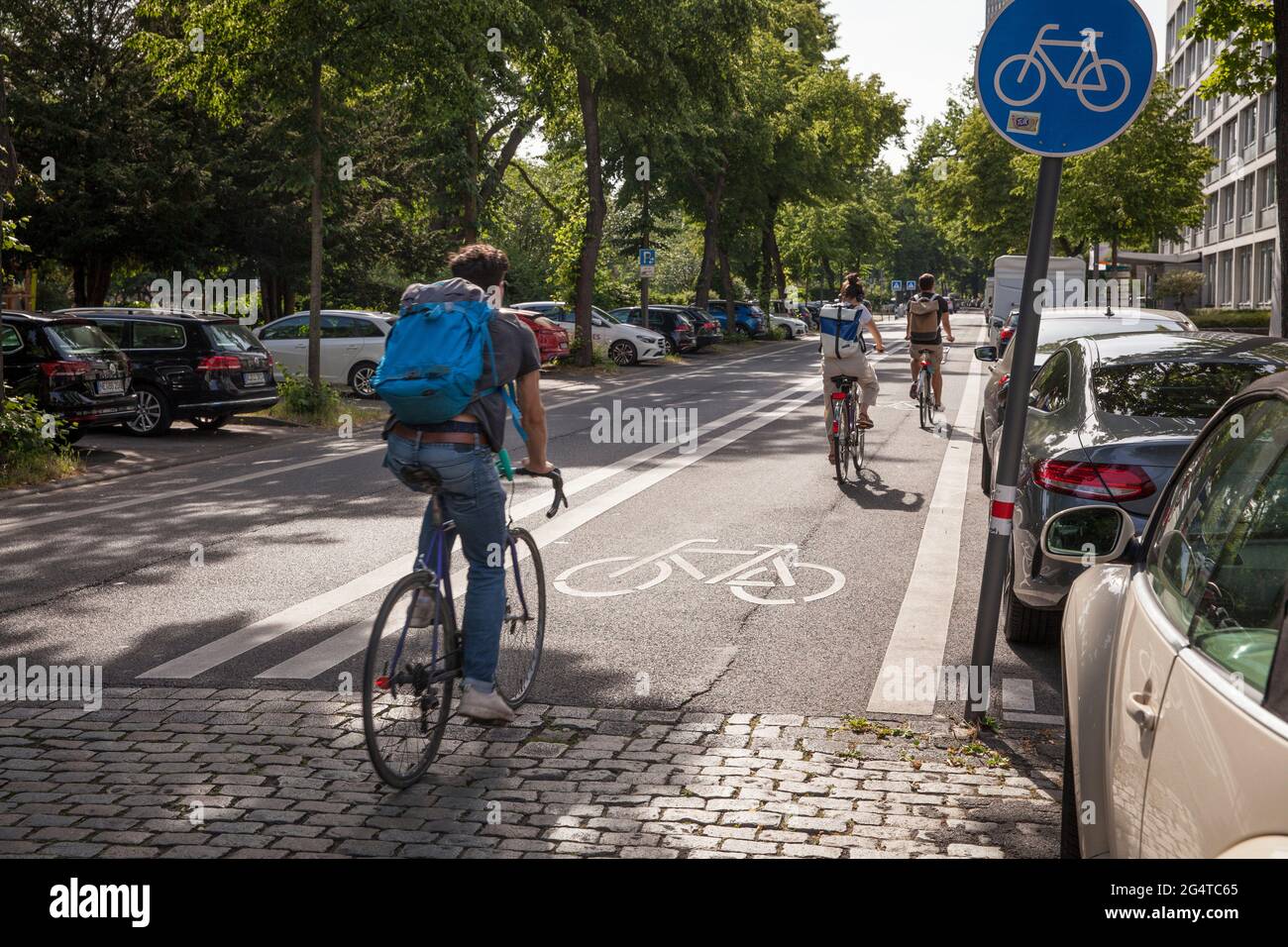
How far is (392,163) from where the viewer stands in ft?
115

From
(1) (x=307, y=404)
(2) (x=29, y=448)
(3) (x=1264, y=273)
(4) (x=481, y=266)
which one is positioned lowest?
(2) (x=29, y=448)

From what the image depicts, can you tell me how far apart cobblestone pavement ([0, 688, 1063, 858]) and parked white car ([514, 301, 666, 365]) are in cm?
3151

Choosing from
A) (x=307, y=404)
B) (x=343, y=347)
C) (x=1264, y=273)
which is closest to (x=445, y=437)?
(x=307, y=404)

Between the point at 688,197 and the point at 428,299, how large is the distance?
45707mm

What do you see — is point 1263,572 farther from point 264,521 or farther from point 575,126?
point 575,126

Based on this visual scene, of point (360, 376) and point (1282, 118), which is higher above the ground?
point (1282, 118)

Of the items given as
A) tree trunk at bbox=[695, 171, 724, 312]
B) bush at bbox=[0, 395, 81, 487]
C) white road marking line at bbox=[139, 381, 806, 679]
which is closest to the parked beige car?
white road marking line at bbox=[139, 381, 806, 679]

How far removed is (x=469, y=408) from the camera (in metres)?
4.99

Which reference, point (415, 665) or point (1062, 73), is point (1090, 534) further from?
point (1062, 73)

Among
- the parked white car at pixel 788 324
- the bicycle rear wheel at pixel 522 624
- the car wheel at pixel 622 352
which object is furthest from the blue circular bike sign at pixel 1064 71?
the parked white car at pixel 788 324

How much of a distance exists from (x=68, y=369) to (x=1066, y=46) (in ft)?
43.5

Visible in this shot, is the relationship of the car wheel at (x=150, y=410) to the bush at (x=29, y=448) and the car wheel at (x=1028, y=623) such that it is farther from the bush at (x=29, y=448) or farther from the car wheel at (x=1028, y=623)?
the car wheel at (x=1028, y=623)

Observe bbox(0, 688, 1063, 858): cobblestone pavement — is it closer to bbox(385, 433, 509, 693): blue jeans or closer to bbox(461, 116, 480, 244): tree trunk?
bbox(385, 433, 509, 693): blue jeans

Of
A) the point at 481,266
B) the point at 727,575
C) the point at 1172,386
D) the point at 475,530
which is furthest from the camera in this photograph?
the point at 727,575
